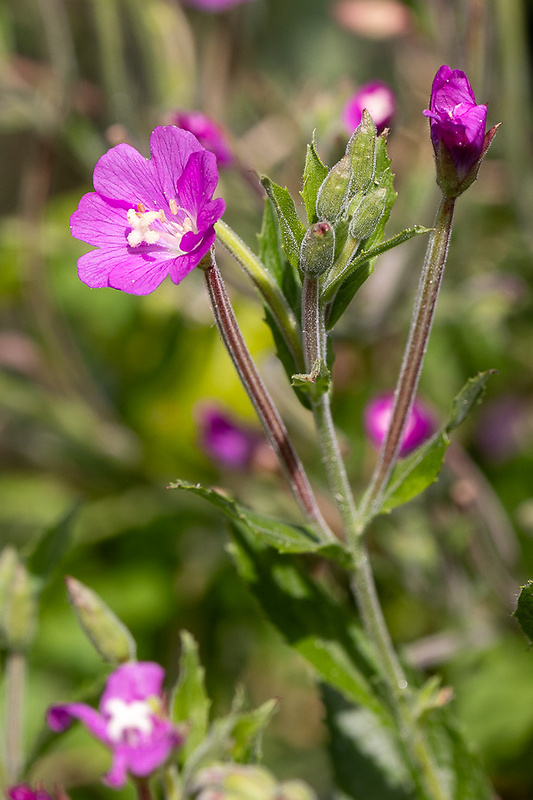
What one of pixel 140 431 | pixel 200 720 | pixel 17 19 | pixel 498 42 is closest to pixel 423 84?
pixel 498 42

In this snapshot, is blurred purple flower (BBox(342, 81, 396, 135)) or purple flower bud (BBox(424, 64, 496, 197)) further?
blurred purple flower (BBox(342, 81, 396, 135))

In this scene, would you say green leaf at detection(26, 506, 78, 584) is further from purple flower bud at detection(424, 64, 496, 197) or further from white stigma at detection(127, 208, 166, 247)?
purple flower bud at detection(424, 64, 496, 197)

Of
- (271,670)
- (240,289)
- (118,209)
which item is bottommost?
(271,670)

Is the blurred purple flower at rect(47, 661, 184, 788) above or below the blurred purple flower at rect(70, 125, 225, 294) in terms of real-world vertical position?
below

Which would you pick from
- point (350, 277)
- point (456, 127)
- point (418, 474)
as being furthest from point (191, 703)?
point (456, 127)

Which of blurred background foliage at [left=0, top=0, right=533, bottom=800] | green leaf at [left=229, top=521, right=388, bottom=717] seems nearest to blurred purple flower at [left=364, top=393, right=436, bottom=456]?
blurred background foliage at [left=0, top=0, right=533, bottom=800]

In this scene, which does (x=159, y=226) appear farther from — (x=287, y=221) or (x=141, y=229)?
(x=287, y=221)

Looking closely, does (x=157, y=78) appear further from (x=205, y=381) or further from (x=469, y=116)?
(x=469, y=116)
